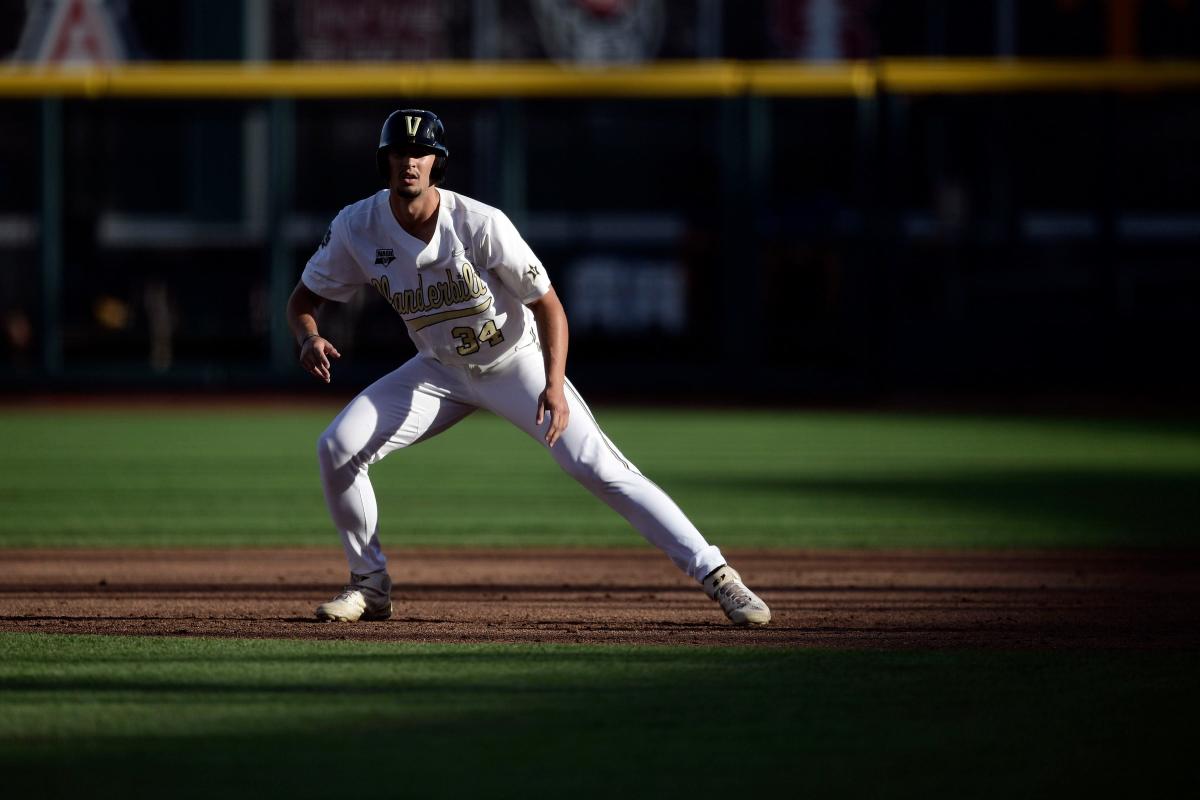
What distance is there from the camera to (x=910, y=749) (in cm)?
395

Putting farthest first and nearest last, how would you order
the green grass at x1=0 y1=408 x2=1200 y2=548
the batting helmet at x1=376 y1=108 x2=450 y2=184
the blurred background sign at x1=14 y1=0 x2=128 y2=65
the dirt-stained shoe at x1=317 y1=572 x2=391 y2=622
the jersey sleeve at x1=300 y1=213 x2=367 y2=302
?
the blurred background sign at x1=14 y1=0 x2=128 y2=65 < the green grass at x1=0 y1=408 x2=1200 y2=548 < the dirt-stained shoe at x1=317 y1=572 x2=391 y2=622 < the jersey sleeve at x1=300 y1=213 x2=367 y2=302 < the batting helmet at x1=376 y1=108 x2=450 y2=184

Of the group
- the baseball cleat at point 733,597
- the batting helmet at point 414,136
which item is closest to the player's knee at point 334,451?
the batting helmet at point 414,136

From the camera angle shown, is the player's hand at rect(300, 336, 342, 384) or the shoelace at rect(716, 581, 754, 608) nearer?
→ the player's hand at rect(300, 336, 342, 384)

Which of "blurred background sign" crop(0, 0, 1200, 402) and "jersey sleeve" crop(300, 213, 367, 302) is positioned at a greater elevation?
"jersey sleeve" crop(300, 213, 367, 302)

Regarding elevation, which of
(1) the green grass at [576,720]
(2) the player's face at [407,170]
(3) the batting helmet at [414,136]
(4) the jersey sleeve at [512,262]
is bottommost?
(1) the green grass at [576,720]

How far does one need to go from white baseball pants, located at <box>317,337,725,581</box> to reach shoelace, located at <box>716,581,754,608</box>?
0.07 m

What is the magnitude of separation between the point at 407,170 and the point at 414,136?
11cm

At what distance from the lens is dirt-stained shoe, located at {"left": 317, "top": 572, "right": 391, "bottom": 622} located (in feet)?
18.9

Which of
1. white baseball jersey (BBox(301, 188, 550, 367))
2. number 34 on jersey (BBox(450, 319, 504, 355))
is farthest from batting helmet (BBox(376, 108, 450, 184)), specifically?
number 34 on jersey (BBox(450, 319, 504, 355))

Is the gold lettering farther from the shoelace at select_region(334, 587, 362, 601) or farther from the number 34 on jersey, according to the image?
the shoelace at select_region(334, 587, 362, 601)

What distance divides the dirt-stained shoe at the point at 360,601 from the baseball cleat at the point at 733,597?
108cm

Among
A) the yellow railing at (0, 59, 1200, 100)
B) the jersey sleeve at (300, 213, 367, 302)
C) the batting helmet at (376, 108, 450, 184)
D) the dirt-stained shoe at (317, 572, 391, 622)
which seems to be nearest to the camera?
the batting helmet at (376, 108, 450, 184)

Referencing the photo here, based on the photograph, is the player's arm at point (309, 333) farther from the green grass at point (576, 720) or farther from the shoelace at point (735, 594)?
the shoelace at point (735, 594)

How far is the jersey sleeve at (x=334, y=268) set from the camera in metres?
5.56
